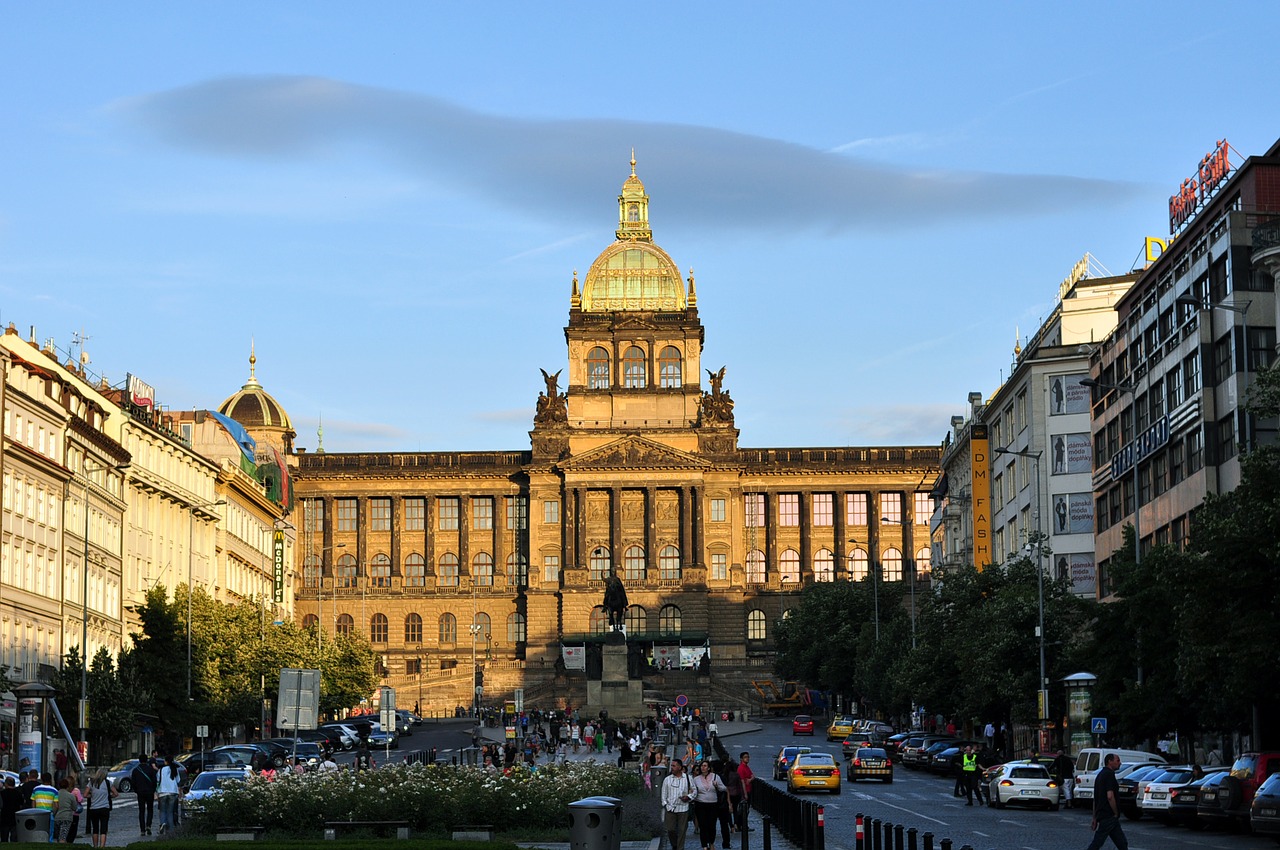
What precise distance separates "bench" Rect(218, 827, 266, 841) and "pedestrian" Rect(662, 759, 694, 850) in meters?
9.17

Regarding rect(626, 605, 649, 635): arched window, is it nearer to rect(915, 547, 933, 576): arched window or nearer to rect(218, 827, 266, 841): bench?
rect(915, 547, 933, 576): arched window

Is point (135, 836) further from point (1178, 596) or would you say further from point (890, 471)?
point (890, 471)

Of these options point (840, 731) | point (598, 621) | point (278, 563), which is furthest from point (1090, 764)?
point (598, 621)

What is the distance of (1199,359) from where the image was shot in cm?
8600

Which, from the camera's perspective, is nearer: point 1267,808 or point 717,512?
point 1267,808

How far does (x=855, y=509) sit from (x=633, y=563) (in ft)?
71.4

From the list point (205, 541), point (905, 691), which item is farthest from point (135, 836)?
point (205, 541)

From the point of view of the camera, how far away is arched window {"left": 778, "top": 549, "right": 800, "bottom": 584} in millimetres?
198750

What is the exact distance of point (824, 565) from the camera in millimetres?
199375

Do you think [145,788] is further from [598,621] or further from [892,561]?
[892,561]

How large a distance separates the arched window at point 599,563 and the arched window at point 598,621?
3.80 meters

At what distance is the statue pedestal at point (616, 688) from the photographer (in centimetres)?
13175

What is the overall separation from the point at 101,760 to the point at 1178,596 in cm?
6136

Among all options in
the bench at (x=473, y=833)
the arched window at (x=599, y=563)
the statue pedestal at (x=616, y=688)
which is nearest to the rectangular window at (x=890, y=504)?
the arched window at (x=599, y=563)
